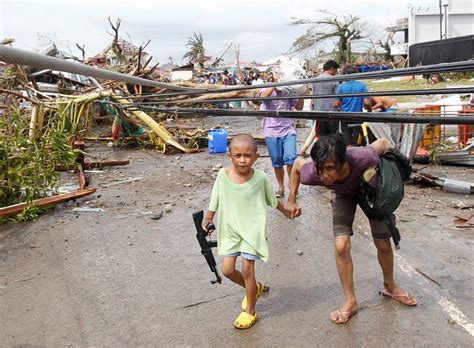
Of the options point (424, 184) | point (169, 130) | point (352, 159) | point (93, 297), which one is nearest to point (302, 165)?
point (352, 159)

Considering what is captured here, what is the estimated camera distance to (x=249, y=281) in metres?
3.49

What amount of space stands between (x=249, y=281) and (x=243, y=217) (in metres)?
0.44

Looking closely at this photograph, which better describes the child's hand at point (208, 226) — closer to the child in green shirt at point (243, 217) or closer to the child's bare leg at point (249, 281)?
the child in green shirt at point (243, 217)

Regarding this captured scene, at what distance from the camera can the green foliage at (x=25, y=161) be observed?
20.8 ft

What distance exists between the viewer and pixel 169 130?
41.1 feet

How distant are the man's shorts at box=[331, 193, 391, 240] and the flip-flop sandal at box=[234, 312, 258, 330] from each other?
0.82 metres

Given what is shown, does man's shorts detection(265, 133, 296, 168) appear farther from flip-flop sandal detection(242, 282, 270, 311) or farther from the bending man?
the bending man

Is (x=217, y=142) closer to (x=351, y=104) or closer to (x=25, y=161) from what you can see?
(x=351, y=104)

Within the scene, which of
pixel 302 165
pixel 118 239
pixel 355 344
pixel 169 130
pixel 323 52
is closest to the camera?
pixel 355 344

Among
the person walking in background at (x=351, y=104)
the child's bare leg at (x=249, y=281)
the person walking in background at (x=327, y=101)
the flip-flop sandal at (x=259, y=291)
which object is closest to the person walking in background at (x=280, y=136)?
the person walking in background at (x=327, y=101)

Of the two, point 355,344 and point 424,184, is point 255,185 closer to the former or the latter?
point 355,344

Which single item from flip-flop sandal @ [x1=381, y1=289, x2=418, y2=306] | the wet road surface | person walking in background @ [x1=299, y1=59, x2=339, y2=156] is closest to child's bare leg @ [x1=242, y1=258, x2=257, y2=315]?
the wet road surface

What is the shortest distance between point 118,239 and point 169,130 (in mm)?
7143

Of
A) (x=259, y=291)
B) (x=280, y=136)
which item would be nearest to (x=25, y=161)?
(x=280, y=136)
